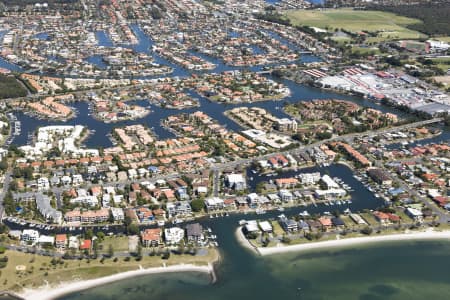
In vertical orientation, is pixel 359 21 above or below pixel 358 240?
above

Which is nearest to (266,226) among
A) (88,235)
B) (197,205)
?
(197,205)

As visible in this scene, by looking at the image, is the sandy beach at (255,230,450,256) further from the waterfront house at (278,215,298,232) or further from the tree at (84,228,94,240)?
the tree at (84,228,94,240)

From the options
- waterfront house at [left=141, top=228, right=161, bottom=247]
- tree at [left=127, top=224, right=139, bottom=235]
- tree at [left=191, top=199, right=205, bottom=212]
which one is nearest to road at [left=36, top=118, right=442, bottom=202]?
tree at [left=191, top=199, right=205, bottom=212]

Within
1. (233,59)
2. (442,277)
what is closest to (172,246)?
(442,277)

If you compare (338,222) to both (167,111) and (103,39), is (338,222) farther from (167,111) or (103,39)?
(103,39)

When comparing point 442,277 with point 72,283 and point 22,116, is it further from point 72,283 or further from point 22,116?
point 22,116
